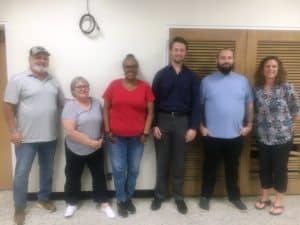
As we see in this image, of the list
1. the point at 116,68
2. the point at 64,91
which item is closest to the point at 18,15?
the point at 64,91

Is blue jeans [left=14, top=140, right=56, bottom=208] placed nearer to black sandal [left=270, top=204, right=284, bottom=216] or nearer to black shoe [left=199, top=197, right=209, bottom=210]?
black shoe [left=199, top=197, right=209, bottom=210]

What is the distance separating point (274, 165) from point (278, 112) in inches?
18.9

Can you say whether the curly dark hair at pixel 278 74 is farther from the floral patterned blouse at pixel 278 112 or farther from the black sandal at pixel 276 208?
the black sandal at pixel 276 208

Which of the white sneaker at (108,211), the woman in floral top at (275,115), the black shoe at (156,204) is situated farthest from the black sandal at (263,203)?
the white sneaker at (108,211)

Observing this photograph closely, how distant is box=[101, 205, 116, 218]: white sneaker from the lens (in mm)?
3117

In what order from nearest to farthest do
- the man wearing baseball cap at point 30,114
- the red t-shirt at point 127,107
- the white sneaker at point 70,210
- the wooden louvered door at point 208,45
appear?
the man wearing baseball cap at point 30,114, the red t-shirt at point 127,107, the white sneaker at point 70,210, the wooden louvered door at point 208,45

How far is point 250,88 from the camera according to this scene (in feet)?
10.3

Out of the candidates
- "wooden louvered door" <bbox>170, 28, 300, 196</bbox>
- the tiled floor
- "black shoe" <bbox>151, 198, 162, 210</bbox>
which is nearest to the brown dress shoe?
the tiled floor

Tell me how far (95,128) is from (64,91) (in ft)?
1.71

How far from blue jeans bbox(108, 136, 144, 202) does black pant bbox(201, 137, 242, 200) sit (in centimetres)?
62

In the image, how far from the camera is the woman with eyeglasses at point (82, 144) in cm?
293

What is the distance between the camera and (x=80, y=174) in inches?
124

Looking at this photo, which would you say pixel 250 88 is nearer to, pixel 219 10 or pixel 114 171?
pixel 219 10

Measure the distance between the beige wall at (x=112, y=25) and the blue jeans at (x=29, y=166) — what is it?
215 mm
